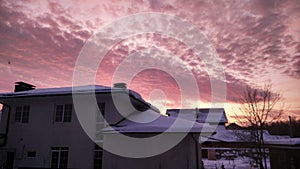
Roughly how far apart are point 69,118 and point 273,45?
14.5 meters

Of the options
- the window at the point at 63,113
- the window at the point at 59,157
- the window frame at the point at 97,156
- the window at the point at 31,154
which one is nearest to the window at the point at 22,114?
the window at the point at 31,154

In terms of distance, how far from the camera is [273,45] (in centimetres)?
1614

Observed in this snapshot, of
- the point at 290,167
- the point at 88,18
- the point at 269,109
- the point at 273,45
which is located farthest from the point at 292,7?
the point at 88,18

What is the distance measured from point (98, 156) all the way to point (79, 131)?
2.06 m

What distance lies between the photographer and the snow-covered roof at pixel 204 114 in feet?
148

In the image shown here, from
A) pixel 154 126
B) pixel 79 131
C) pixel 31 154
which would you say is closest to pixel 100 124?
pixel 79 131

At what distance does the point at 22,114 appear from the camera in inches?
680

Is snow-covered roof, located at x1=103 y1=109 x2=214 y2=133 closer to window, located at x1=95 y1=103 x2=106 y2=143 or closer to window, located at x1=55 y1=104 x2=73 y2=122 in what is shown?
window, located at x1=95 y1=103 x2=106 y2=143

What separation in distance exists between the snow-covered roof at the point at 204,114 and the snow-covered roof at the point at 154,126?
30026mm

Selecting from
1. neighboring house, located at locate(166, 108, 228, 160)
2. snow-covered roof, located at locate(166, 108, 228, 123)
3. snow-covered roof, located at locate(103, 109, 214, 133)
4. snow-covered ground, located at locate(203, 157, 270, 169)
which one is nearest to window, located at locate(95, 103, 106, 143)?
snow-covered roof, located at locate(103, 109, 214, 133)

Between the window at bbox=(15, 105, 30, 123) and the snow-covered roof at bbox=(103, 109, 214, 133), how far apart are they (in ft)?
22.1

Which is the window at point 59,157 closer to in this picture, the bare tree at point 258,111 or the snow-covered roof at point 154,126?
the snow-covered roof at point 154,126

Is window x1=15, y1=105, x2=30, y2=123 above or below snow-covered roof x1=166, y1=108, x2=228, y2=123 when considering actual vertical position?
below

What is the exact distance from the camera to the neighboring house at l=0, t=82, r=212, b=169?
13.7 meters
